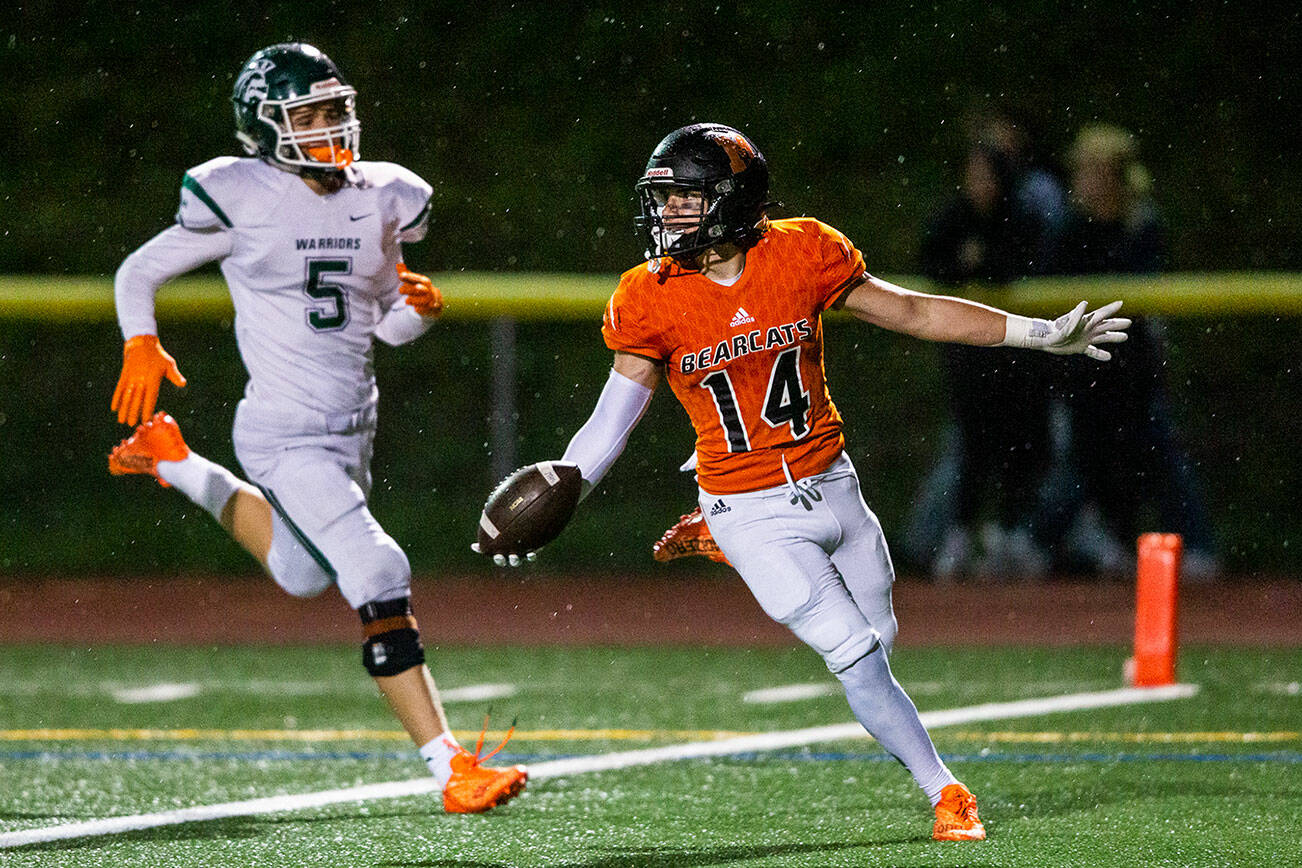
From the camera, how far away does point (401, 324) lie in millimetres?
5293

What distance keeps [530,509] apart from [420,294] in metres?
1.04

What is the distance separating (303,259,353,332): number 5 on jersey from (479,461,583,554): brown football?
0.98 meters

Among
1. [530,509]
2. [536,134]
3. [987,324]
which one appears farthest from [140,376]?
[536,134]

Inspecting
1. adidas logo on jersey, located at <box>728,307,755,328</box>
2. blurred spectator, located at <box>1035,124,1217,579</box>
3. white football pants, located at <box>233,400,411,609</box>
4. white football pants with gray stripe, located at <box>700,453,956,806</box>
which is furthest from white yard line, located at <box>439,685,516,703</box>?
blurred spectator, located at <box>1035,124,1217,579</box>

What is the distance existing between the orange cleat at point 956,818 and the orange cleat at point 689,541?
0.78m

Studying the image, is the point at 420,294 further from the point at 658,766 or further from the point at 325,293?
the point at 658,766

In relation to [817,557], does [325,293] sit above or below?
above

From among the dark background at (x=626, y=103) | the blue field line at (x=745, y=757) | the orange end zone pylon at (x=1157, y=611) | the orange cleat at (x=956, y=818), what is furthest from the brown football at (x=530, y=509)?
the dark background at (x=626, y=103)

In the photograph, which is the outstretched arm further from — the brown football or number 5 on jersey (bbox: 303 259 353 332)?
number 5 on jersey (bbox: 303 259 353 332)

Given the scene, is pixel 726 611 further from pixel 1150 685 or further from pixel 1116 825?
pixel 1116 825

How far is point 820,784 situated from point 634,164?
945 cm

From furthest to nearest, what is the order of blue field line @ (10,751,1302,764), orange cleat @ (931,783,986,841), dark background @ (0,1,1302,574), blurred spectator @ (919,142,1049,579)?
dark background @ (0,1,1302,574) → blurred spectator @ (919,142,1049,579) → blue field line @ (10,751,1302,764) → orange cleat @ (931,783,986,841)

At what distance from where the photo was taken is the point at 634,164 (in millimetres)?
14172

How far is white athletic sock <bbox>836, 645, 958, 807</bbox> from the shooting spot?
432 centimetres
